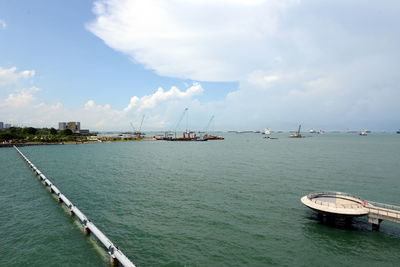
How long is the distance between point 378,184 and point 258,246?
41221 millimetres

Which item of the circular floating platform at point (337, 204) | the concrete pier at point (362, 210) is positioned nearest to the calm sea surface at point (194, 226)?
the concrete pier at point (362, 210)

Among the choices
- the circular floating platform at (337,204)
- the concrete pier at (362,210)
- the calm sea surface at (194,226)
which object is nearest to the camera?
the calm sea surface at (194,226)

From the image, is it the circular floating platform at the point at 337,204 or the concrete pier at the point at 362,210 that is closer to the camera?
the concrete pier at the point at 362,210

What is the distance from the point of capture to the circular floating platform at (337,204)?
2623cm

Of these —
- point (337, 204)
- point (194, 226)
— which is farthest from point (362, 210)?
point (194, 226)

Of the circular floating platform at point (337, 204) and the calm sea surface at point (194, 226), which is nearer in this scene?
the calm sea surface at point (194, 226)

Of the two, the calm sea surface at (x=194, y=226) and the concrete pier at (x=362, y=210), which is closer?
the calm sea surface at (x=194, y=226)

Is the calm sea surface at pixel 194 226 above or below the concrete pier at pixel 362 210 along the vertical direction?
below

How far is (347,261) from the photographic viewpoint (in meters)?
20.8

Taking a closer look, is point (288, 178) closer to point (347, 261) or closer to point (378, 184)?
point (378, 184)

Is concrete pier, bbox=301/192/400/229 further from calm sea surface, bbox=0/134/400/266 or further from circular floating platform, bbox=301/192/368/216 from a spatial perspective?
calm sea surface, bbox=0/134/400/266

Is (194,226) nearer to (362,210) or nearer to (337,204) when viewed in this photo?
(337,204)

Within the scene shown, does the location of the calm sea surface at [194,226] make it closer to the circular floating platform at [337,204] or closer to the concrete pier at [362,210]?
the concrete pier at [362,210]

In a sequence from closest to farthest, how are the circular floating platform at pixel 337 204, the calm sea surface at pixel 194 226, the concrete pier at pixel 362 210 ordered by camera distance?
the calm sea surface at pixel 194 226 → the concrete pier at pixel 362 210 → the circular floating platform at pixel 337 204
